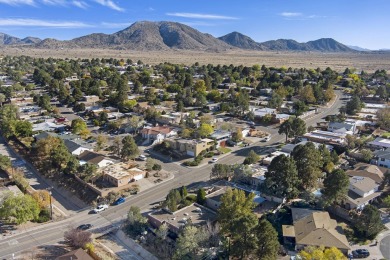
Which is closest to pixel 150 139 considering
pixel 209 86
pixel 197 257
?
pixel 197 257

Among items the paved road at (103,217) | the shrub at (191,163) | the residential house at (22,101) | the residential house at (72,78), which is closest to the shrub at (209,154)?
the paved road at (103,217)

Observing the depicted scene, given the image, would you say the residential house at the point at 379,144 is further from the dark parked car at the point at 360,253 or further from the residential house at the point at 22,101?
the residential house at the point at 22,101

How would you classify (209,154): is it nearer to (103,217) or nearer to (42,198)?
(103,217)

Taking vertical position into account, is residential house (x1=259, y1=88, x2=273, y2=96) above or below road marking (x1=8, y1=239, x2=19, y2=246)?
above

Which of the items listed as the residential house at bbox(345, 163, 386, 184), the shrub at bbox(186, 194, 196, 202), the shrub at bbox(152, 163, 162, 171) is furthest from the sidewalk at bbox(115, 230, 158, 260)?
the residential house at bbox(345, 163, 386, 184)

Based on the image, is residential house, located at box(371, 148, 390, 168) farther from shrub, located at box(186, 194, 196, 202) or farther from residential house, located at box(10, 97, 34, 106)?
residential house, located at box(10, 97, 34, 106)

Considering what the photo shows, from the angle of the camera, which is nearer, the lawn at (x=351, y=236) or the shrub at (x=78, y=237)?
the shrub at (x=78, y=237)
